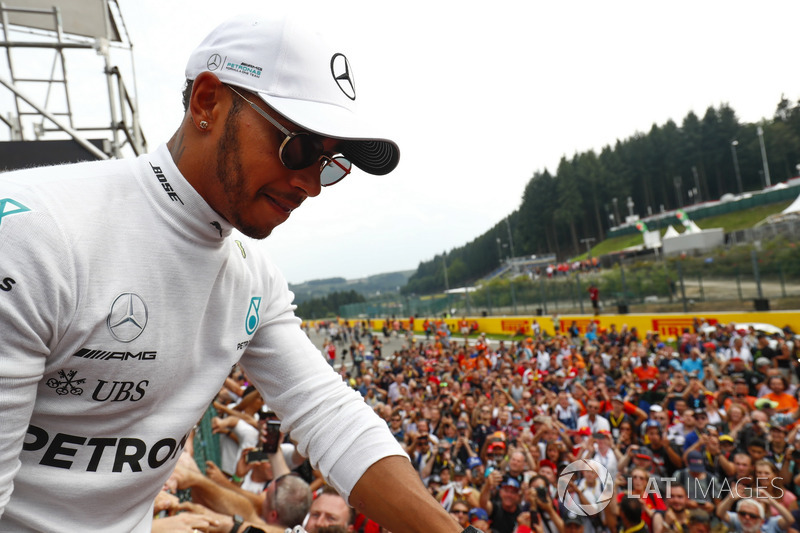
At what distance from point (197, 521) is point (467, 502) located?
17.0 ft

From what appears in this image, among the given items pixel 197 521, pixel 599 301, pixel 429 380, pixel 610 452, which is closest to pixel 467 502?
pixel 610 452

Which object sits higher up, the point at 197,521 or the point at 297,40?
the point at 297,40

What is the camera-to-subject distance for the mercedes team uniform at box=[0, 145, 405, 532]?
0.86 m

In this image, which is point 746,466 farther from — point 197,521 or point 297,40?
point 297,40

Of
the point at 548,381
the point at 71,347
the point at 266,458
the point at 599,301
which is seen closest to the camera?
the point at 71,347

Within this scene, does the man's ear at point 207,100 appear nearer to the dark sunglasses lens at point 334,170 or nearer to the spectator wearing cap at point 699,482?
the dark sunglasses lens at point 334,170

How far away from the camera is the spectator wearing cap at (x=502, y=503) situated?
19.7 feet

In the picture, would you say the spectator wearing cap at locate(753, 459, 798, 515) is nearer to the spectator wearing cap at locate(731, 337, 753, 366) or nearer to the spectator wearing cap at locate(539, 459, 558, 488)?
the spectator wearing cap at locate(539, 459, 558, 488)

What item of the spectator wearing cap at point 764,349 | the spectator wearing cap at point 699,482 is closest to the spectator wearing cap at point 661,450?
the spectator wearing cap at point 699,482

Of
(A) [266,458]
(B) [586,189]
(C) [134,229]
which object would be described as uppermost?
(B) [586,189]

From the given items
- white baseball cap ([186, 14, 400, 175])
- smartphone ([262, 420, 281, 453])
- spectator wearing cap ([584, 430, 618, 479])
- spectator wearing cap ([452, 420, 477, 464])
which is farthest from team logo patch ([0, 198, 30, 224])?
spectator wearing cap ([452, 420, 477, 464])

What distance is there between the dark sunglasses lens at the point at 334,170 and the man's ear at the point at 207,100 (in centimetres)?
26

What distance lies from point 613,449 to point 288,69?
7.90 metres

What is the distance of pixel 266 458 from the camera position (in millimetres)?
5254
